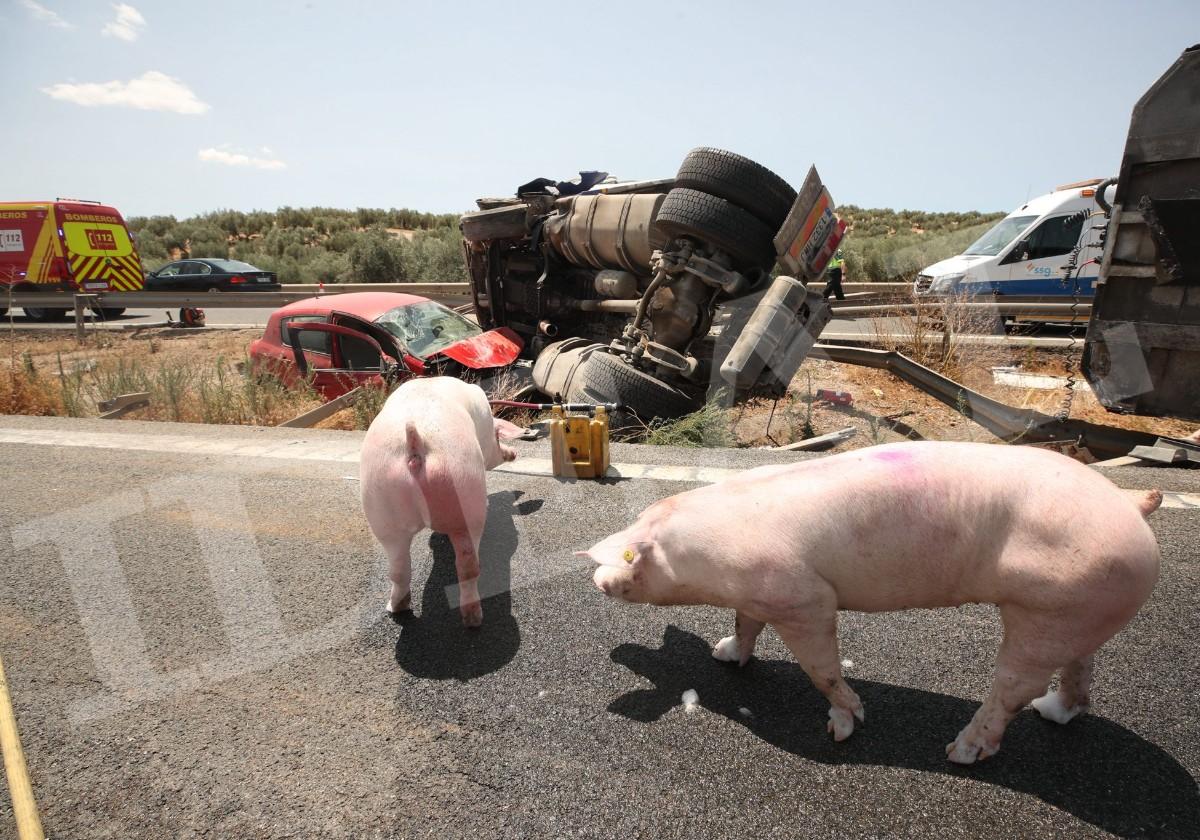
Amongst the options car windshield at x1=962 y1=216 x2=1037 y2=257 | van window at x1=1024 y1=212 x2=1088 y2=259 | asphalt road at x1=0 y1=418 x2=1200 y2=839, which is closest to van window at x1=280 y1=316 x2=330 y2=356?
asphalt road at x1=0 y1=418 x2=1200 y2=839

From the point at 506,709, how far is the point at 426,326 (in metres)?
6.44

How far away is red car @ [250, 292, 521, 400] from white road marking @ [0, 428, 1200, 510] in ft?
6.21

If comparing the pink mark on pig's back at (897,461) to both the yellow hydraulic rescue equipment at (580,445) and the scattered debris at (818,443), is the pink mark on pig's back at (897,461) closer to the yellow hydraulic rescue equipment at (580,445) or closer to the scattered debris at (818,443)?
the yellow hydraulic rescue equipment at (580,445)

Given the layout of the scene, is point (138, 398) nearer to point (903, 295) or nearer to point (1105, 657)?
point (1105, 657)

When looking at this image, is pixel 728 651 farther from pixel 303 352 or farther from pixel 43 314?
pixel 43 314

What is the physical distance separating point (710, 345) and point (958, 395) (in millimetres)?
2297

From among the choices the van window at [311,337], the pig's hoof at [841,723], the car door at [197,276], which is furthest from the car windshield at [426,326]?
the car door at [197,276]

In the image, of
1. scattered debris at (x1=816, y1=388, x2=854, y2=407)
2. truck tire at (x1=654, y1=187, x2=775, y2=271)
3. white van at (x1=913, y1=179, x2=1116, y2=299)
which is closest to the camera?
truck tire at (x1=654, y1=187, x2=775, y2=271)

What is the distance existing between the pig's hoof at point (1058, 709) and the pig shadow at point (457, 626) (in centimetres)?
203

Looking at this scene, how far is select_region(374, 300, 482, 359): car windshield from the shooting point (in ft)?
26.0

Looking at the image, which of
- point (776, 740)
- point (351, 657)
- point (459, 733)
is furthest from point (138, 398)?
point (776, 740)

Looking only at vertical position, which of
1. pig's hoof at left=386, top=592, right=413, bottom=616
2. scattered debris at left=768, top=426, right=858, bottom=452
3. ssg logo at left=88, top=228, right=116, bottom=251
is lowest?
pig's hoof at left=386, top=592, right=413, bottom=616

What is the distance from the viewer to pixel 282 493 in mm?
4598

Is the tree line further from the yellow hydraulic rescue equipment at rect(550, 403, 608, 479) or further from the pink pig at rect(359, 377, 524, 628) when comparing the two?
the pink pig at rect(359, 377, 524, 628)
